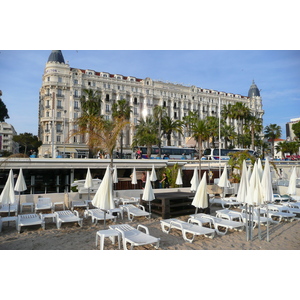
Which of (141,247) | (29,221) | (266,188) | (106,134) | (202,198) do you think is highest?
(106,134)

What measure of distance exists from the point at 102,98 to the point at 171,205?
49.5 metres

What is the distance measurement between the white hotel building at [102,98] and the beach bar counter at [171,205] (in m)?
35.0

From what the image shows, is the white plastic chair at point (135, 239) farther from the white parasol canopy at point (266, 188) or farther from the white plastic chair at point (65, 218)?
the white parasol canopy at point (266, 188)

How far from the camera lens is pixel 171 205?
10.2m

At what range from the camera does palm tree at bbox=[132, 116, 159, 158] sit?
1650 inches

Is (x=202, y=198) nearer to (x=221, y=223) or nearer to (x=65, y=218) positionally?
(x=221, y=223)

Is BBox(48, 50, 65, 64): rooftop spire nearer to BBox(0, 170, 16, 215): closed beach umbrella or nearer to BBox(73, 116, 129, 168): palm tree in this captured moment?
BBox(73, 116, 129, 168): palm tree

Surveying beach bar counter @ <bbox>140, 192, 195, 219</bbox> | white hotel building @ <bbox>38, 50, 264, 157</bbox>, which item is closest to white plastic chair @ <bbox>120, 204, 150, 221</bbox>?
beach bar counter @ <bbox>140, 192, 195, 219</bbox>

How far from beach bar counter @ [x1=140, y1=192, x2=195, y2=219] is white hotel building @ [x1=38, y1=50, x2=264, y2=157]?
35.0m

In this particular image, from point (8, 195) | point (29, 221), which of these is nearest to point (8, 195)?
point (8, 195)

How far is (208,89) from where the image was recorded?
73.4 metres

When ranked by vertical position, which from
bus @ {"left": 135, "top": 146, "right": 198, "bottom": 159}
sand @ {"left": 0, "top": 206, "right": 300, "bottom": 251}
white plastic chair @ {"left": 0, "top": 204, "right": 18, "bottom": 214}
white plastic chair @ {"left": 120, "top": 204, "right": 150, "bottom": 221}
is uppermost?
bus @ {"left": 135, "top": 146, "right": 198, "bottom": 159}

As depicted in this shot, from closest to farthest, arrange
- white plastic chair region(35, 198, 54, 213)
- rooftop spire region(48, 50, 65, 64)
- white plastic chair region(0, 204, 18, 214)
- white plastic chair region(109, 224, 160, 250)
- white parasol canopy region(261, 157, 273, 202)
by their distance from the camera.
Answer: white plastic chair region(109, 224, 160, 250)
white parasol canopy region(261, 157, 273, 202)
white plastic chair region(0, 204, 18, 214)
white plastic chair region(35, 198, 54, 213)
rooftop spire region(48, 50, 65, 64)
